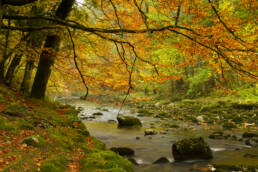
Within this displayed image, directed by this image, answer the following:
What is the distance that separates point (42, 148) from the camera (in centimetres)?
459

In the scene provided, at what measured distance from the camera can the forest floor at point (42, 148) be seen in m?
3.73

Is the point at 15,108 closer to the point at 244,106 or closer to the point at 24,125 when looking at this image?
the point at 24,125

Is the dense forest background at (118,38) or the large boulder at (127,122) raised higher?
the dense forest background at (118,38)

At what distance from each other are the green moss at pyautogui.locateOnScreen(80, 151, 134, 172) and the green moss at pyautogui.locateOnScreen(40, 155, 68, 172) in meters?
0.43

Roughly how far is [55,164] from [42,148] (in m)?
0.83

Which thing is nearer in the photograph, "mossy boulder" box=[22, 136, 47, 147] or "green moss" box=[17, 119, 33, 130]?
"mossy boulder" box=[22, 136, 47, 147]

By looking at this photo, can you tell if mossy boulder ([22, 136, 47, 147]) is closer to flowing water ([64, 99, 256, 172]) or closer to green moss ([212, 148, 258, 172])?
flowing water ([64, 99, 256, 172])

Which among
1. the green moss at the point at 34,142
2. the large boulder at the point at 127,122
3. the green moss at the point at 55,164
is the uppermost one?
the green moss at the point at 34,142

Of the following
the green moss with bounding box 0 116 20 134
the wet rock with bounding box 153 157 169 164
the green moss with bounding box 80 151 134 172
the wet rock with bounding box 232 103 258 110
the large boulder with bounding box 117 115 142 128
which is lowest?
the large boulder with bounding box 117 115 142 128

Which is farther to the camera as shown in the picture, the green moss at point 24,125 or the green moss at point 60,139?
the green moss at point 24,125

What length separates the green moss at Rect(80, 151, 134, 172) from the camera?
436 cm

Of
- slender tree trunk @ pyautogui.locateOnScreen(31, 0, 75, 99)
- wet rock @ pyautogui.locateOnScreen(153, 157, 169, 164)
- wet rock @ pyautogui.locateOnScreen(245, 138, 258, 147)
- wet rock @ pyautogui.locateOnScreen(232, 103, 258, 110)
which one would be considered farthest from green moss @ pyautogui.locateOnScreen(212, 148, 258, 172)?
wet rock @ pyautogui.locateOnScreen(232, 103, 258, 110)

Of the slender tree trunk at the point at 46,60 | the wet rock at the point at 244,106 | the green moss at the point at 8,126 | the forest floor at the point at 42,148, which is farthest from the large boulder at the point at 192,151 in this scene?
the wet rock at the point at 244,106

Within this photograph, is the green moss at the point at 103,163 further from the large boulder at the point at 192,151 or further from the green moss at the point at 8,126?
the large boulder at the point at 192,151
